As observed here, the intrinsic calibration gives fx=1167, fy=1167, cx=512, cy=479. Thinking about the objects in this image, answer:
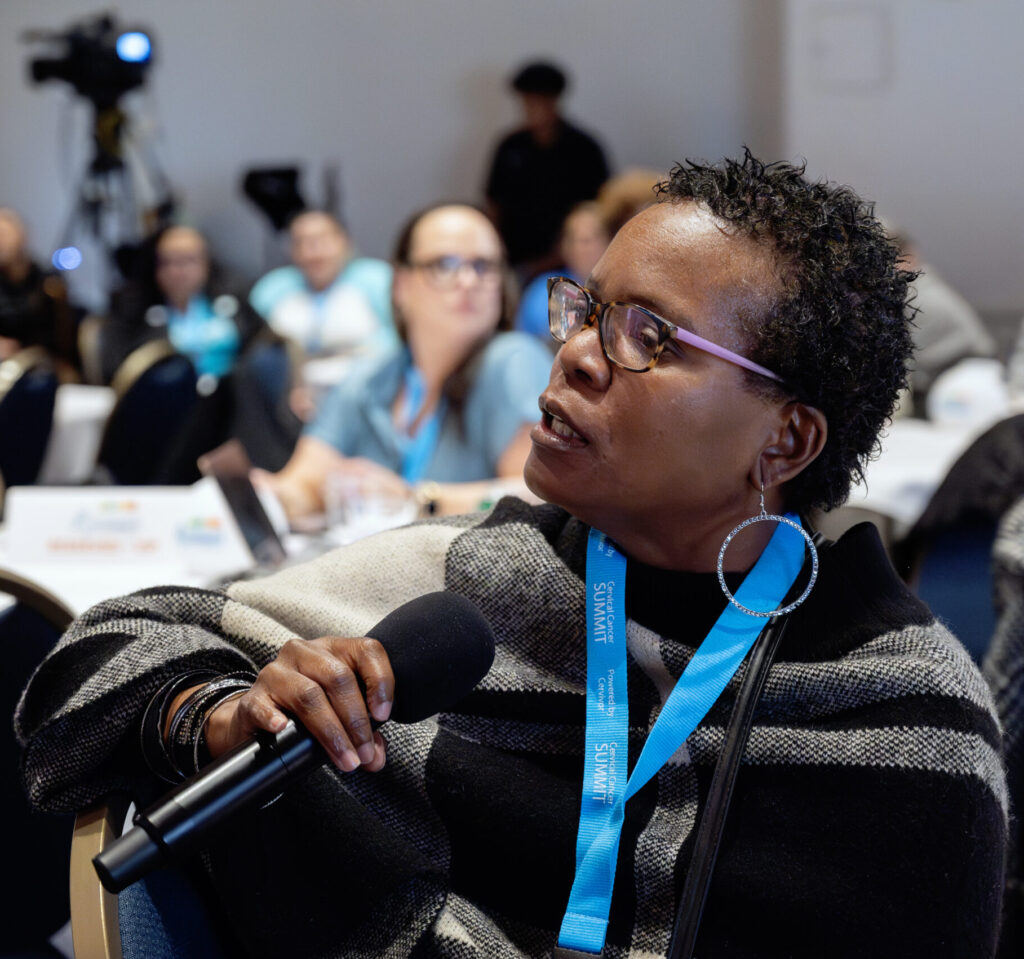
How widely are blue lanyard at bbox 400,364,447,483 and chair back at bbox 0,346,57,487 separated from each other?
151cm

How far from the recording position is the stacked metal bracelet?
88cm

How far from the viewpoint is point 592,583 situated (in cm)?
103

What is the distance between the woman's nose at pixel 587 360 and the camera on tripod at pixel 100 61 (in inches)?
248

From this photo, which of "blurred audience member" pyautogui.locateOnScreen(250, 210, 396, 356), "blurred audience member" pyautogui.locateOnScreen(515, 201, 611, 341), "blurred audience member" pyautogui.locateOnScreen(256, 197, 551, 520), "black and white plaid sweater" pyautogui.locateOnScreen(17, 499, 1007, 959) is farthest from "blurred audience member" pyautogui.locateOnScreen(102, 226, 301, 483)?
"black and white plaid sweater" pyautogui.locateOnScreen(17, 499, 1007, 959)

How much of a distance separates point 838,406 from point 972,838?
367 mm

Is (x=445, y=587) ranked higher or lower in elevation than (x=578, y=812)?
higher

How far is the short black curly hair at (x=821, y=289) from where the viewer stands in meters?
0.96

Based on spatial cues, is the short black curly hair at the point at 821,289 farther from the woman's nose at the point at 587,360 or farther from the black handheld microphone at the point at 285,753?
the black handheld microphone at the point at 285,753

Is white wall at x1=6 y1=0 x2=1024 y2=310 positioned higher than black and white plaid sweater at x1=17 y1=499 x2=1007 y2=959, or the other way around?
white wall at x1=6 y1=0 x2=1024 y2=310

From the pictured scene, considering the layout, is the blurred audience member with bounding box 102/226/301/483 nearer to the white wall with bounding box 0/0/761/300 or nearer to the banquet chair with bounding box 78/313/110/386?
the banquet chair with bounding box 78/313/110/386

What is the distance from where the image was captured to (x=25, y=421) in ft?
11.8

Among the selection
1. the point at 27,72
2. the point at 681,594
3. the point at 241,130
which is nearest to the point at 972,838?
the point at 681,594

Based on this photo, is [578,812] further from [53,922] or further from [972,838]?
[53,922]

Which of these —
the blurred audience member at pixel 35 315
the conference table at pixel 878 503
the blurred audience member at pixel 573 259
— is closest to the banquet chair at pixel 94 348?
the blurred audience member at pixel 35 315
